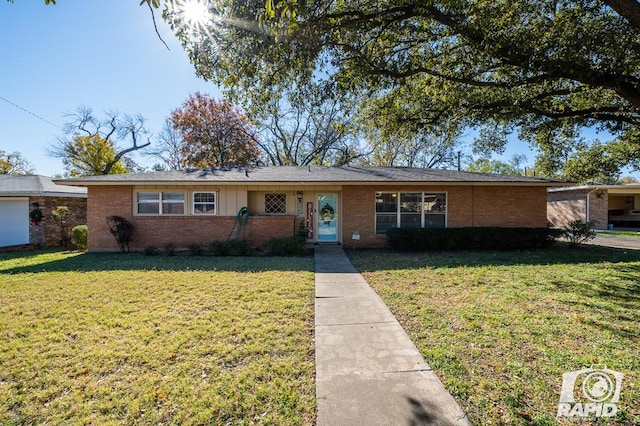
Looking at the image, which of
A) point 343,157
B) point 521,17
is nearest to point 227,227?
point 521,17

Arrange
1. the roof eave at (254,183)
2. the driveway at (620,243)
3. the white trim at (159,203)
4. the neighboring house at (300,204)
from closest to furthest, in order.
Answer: the roof eave at (254,183) → the neighboring house at (300,204) → the white trim at (159,203) → the driveway at (620,243)

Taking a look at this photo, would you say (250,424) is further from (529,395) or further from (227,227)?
(227,227)

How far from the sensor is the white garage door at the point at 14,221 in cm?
1220

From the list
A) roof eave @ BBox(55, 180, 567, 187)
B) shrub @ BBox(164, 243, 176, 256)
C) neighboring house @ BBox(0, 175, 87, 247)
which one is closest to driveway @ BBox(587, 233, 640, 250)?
roof eave @ BBox(55, 180, 567, 187)

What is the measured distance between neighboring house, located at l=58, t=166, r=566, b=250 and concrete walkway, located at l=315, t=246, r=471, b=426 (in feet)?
21.4

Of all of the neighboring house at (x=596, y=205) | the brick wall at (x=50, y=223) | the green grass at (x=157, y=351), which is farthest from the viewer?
the neighboring house at (x=596, y=205)

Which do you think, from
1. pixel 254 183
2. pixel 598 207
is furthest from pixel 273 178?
pixel 598 207

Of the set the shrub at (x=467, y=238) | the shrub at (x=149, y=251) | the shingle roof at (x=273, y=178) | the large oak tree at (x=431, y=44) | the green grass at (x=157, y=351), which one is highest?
the large oak tree at (x=431, y=44)

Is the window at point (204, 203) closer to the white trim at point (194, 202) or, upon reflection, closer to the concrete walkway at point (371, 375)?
the white trim at point (194, 202)

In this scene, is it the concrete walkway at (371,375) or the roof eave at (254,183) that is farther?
the roof eave at (254,183)

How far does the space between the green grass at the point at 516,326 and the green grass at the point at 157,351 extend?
1.58 m

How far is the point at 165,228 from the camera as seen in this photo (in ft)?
36.6

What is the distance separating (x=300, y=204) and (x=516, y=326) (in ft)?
30.0

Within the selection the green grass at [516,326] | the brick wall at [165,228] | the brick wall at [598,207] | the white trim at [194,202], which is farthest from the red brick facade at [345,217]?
the brick wall at [598,207]
